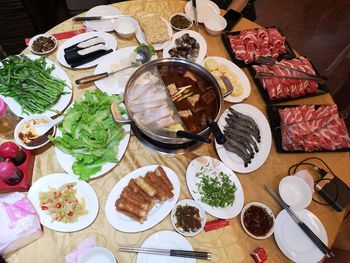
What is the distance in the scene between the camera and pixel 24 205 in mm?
1740

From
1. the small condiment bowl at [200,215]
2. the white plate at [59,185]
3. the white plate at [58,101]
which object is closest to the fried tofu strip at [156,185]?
the small condiment bowl at [200,215]

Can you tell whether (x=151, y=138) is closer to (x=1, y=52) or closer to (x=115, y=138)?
(x=115, y=138)

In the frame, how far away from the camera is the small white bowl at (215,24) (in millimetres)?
2742

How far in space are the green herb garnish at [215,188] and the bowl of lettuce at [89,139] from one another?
1.99ft

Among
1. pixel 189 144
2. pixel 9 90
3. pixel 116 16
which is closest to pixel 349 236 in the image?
pixel 189 144

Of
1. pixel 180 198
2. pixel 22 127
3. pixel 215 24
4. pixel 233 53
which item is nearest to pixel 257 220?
pixel 180 198

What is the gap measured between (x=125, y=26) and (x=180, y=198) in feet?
5.38

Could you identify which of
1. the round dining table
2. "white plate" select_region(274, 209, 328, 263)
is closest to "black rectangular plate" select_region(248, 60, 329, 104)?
the round dining table

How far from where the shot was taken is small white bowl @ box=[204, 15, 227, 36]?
274 centimetres

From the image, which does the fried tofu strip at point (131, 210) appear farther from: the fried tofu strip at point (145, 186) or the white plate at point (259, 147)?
the white plate at point (259, 147)

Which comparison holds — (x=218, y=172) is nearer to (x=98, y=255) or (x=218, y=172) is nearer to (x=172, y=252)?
(x=172, y=252)

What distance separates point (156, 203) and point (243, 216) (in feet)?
1.93

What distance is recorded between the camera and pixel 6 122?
6.84 ft

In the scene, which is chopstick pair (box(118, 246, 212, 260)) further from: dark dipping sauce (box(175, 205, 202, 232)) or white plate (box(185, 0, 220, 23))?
white plate (box(185, 0, 220, 23))
